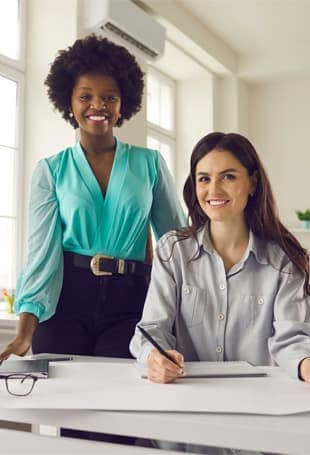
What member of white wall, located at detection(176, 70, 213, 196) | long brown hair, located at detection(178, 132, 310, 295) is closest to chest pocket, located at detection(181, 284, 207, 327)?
long brown hair, located at detection(178, 132, 310, 295)

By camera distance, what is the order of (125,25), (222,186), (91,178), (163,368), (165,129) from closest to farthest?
1. (163,368)
2. (222,186)
3. (91,178)
4. (125,25)
5. (165,129)

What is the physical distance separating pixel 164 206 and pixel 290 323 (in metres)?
0.55

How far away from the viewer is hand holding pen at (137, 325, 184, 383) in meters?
1.08

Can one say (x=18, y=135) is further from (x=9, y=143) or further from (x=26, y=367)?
(x=26, y=367)

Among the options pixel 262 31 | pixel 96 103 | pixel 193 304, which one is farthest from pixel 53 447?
pixel 262 31

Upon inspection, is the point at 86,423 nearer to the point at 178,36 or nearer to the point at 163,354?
the point at 163,354

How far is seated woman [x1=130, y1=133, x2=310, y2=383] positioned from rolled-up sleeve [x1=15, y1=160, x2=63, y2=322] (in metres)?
0.26

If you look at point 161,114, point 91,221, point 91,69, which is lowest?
point 91,221

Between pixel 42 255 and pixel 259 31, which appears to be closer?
pixel 42 255

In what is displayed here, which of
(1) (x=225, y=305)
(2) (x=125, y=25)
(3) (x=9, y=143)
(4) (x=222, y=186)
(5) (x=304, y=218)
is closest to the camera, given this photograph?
(1) (x=225, y=305)

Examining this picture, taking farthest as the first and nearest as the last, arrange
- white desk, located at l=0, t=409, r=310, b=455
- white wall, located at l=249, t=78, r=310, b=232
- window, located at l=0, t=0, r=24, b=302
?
1. white wall, located at l=249, t=78, r=310, b=232
2. window, located at l=0, t=0, r=24, b=302
3. white desk, located at l=0, t=409, r=310, b=455

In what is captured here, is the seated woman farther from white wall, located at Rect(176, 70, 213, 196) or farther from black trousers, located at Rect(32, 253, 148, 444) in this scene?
white wall, located at Rect(176, 70, 213, 196)

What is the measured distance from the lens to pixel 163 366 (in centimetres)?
109

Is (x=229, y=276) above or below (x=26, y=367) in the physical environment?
above
